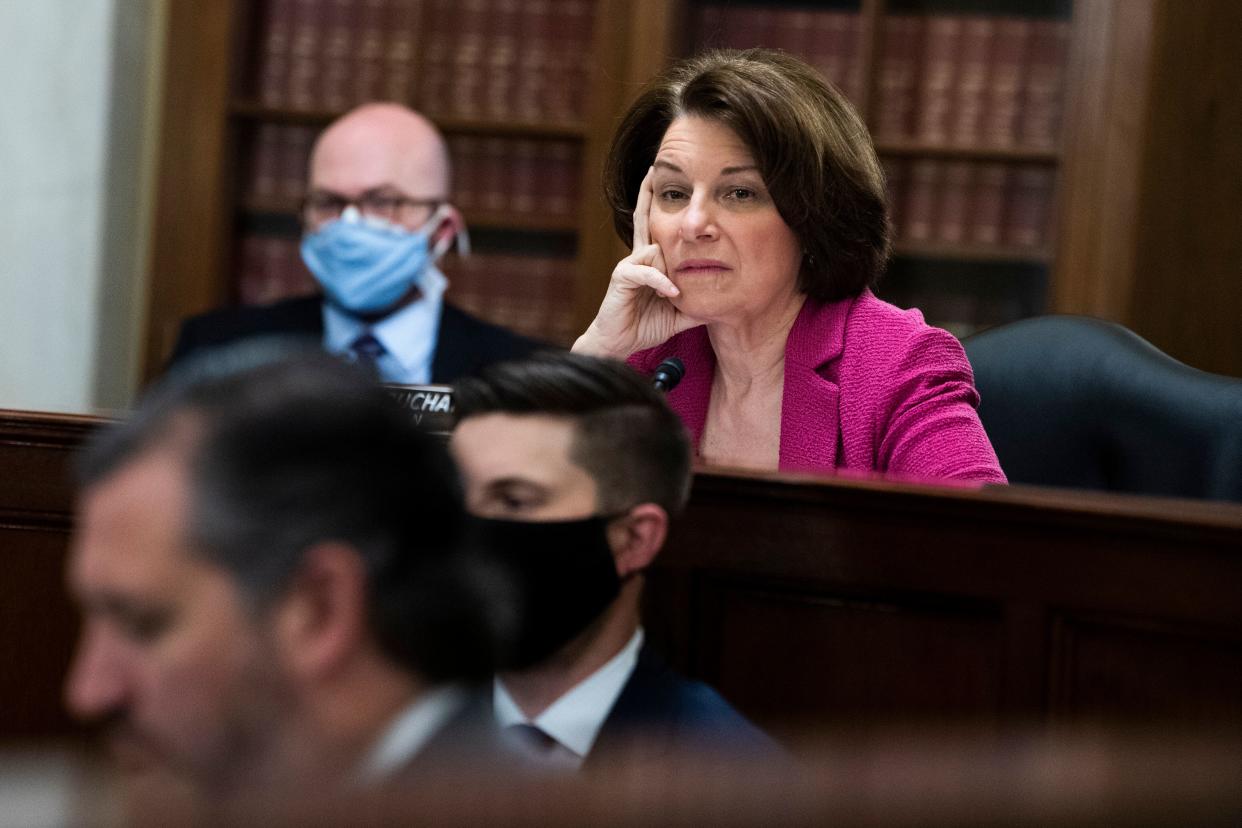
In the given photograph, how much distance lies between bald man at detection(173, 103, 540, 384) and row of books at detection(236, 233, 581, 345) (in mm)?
233

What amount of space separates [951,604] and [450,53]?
2924 mm

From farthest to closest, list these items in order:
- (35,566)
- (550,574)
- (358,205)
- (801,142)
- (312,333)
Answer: (358,205)
(312,333)
(801,142)
(35,566)
(550,574)

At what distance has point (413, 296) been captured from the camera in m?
3.92

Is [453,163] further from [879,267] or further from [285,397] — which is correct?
[285,397]

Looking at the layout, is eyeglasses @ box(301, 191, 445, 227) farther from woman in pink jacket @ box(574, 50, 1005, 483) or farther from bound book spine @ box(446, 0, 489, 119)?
woman in pink jacket @ box(574, 50, 1005, 483)

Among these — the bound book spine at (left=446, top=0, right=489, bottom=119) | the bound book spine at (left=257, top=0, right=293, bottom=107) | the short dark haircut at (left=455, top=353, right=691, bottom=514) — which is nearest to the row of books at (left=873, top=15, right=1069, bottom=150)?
the bound book spine at (left=446, top=0, right=489, bottom=119)

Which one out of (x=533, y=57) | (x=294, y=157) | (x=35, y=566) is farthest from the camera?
(x=294, y=157)

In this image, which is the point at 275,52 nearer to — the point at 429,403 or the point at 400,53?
the point at 400,53

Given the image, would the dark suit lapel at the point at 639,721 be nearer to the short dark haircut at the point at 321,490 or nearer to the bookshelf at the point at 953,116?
the short dark haircut at the point at 321,490

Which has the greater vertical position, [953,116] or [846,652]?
[953,116]

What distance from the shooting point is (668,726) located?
1.44 meters

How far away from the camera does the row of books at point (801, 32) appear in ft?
13.4

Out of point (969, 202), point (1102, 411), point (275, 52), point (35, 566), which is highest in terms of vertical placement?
point (275, 52)

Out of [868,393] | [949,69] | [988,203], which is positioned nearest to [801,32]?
[949,69]
